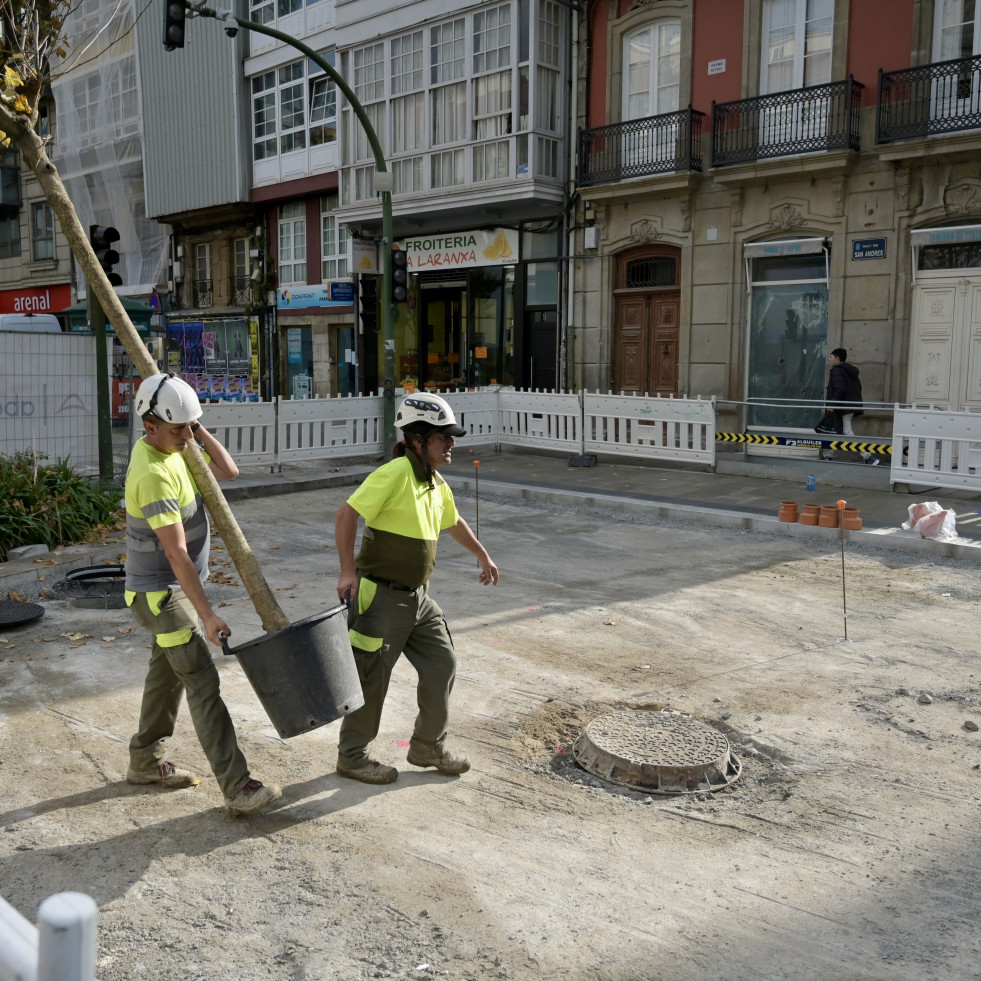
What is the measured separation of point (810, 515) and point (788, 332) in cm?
834

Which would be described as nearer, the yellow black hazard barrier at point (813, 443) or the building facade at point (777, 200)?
the yellow black hazard barrier at point (813, 443)

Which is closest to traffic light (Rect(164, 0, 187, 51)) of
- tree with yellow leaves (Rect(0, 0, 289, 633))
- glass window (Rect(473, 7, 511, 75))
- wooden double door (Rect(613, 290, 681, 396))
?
glass window (Rect(473, 7, 511, 75))

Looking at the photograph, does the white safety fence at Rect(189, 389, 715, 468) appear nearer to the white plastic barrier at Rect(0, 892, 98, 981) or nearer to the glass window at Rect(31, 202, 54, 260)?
the white plastic barrier at Rect(0, 892, 98, 981)

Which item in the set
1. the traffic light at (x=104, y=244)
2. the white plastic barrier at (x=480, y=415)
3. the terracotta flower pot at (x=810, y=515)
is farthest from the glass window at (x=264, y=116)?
the terracotta flower pot at (x=810, y=515)

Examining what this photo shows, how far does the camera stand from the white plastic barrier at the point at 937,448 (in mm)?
11992

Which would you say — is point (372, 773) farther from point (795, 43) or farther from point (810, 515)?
point (795, 43)

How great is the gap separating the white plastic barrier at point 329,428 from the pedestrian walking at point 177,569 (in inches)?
439

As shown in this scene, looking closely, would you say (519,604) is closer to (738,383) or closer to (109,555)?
(109,555)

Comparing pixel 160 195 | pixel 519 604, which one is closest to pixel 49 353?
pixel 519 604

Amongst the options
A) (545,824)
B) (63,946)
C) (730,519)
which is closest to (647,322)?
(730,519)

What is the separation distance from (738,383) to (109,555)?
12844 mm

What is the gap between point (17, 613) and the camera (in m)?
7.32

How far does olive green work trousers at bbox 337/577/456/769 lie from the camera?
14.7 feet

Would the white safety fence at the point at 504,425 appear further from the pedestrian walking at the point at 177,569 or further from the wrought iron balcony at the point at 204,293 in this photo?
the wrought iron balcony at the point at 204,293
